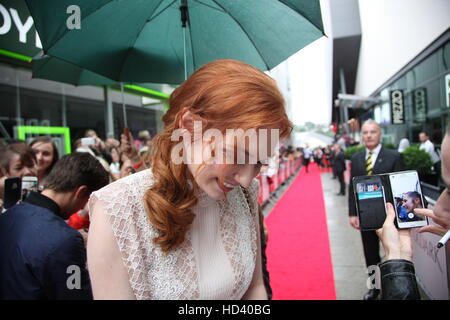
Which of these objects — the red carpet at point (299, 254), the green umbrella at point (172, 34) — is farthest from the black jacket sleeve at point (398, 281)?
the red carpet at point (299, 254)

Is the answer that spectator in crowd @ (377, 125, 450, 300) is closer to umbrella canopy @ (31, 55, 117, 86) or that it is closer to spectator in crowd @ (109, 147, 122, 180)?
umbrella canopy @ (31, 55, 117, 86)

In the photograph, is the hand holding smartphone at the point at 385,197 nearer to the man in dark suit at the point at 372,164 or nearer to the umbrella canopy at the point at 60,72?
the umbrella canopy at the point at 60,72

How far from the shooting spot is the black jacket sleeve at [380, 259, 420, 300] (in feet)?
3.21

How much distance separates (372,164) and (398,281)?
9.02 feet

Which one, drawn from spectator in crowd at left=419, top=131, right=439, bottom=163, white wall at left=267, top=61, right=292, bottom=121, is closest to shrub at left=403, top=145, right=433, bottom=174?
spectator in crowd at left=419, top=131, right=439, bottom=163

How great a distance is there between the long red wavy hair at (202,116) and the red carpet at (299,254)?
265 cm

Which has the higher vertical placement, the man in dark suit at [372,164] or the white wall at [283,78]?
the white wall at [283,78]

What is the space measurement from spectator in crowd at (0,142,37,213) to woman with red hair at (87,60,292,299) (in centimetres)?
167

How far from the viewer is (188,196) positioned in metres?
0.99

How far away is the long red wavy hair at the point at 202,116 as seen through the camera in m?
0.85

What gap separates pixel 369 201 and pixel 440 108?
7.69 metres

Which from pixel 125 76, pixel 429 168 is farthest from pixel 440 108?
pixel 125 76

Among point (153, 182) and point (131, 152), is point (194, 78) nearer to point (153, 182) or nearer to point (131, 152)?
point (153, 182)

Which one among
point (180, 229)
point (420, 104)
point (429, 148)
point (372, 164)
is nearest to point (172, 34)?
point (180, 229)
